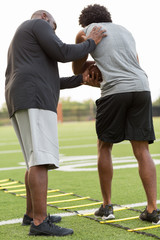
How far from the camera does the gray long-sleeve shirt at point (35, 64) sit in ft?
11.3

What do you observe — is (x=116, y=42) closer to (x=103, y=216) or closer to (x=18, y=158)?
(x=103, y=216)

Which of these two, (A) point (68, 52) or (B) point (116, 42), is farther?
(B) point (116, 42)

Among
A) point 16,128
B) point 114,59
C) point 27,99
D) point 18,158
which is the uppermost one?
point 114,59

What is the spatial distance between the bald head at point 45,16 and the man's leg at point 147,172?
122 centimetres

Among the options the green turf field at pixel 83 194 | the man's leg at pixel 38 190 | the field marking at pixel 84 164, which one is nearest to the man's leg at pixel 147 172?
the green turf field at pixel 83 194

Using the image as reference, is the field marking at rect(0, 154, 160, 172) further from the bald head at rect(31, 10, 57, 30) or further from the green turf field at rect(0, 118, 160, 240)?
the bald head at rect(31, 10, 57, 30)

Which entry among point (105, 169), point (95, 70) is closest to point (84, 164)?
point (105, 169)

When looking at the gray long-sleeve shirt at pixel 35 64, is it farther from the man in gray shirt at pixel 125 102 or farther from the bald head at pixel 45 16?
the man in gray shirt at pixel 125 102

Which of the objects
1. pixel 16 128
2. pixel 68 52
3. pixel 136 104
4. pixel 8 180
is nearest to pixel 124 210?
pixel 136 104

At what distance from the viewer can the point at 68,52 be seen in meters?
3.54

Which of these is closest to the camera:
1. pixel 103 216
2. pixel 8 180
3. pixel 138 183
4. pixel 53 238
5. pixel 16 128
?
pixel 53 238

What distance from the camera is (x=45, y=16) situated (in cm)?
364

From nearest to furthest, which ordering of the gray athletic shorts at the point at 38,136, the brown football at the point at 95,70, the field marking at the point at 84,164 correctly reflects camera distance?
the gray athletic shorts at the point at 38,136 < the brown football at the point at 95,70 < the field marking at the point at 84,164

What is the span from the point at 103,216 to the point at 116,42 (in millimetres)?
1526
